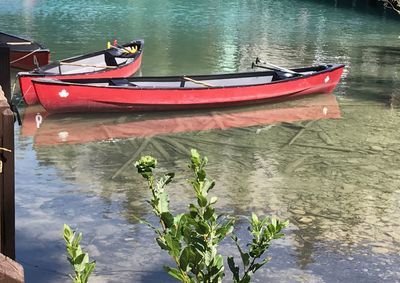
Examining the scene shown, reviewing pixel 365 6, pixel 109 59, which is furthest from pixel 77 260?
pixel 365 6

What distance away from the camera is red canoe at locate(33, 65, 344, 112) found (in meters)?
14.0

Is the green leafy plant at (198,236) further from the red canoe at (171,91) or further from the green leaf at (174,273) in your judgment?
the red canoe at (171,91)

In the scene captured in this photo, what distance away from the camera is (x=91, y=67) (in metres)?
17.3

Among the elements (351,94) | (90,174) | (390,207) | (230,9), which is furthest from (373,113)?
(230,9)

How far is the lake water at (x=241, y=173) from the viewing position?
770cm

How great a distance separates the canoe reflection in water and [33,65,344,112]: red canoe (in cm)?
20

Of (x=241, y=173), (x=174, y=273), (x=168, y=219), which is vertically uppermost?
(x=168, y=219)

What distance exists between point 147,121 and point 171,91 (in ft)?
2.86

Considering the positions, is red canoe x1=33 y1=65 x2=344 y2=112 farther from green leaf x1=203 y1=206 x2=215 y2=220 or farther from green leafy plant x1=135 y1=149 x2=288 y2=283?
green leaf x1=203 y1=206 x2=215 y2=220

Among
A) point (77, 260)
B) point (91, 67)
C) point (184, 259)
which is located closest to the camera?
point (77, 260)

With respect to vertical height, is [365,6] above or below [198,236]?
below

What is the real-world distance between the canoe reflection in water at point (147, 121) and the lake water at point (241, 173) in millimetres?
28

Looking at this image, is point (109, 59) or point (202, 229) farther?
point (109, 59)

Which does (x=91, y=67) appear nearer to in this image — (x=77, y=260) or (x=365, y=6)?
(x=77, y=260)
